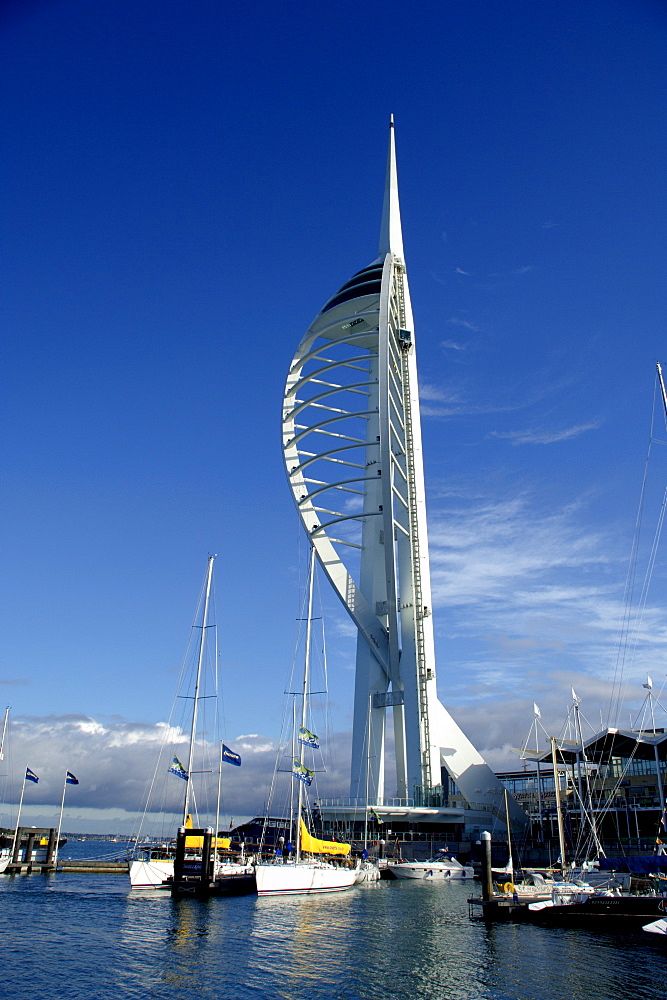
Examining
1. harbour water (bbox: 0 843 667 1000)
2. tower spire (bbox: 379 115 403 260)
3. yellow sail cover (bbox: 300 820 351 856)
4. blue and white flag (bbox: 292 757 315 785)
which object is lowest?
harbour water (bbox: 0 843 667 1000)

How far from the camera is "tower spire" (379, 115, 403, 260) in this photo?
6406cm

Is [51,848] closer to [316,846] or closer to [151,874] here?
[151,874]

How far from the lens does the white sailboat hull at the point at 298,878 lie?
98.6 feet

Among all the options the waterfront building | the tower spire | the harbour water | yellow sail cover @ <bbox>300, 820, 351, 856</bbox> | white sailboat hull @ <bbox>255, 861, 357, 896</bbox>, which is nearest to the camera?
the harbour water

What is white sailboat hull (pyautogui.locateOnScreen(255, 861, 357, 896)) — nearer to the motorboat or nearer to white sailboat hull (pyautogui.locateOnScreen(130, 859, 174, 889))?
white sailboat hull (pyautogui.locateOnScreen(130, 859, 174, 889))

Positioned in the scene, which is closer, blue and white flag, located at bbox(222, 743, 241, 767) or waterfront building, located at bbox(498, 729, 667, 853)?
blue and white flag, located at bbox(222, 743, 241, 767)

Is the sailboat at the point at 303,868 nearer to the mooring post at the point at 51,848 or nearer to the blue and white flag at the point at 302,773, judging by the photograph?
the blue and white flag at the point at 302,773

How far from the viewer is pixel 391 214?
214 ft

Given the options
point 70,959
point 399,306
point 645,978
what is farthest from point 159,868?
point 399,306

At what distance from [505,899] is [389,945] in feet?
31.4

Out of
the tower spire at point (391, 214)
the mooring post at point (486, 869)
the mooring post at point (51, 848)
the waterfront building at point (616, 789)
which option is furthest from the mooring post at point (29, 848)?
the tower spire at point (391, 214)

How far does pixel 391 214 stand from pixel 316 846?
51148mm

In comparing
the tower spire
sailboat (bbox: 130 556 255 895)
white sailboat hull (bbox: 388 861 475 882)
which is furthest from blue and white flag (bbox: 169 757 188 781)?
the tower spire

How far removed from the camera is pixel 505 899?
29391mm
